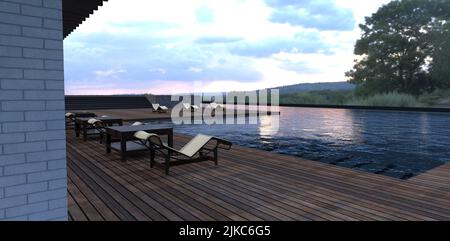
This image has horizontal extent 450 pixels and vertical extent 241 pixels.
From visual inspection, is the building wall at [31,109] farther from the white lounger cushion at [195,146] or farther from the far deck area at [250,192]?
the white lounger cushion at [195,146]

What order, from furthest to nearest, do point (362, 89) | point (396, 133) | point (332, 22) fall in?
point (362, 89) → point (332, 22) → point (396, 133)

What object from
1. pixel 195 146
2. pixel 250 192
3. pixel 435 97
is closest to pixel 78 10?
pixel 195 146

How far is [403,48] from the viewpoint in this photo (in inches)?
1243

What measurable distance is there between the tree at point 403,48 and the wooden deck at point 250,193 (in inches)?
1138

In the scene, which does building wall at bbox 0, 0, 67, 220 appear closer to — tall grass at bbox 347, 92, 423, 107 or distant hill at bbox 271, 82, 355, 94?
tall grass at bbox 347, 92, 423, 107

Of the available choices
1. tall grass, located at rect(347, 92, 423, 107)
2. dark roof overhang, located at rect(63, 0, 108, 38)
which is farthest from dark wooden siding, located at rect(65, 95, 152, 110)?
tall grass, located at rect(347, 92, 423, 107)

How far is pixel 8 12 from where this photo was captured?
108 inches

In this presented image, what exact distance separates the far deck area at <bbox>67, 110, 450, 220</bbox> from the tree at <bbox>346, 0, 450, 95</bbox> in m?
29.1

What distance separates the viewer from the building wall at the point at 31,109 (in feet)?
9.15

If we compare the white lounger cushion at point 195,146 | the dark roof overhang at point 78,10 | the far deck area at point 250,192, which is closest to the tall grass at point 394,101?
the far deck area at point 250,192

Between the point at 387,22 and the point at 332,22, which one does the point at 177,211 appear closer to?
the point at 332,22

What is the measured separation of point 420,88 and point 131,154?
32.1m

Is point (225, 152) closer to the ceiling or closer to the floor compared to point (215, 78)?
closer to the floor
